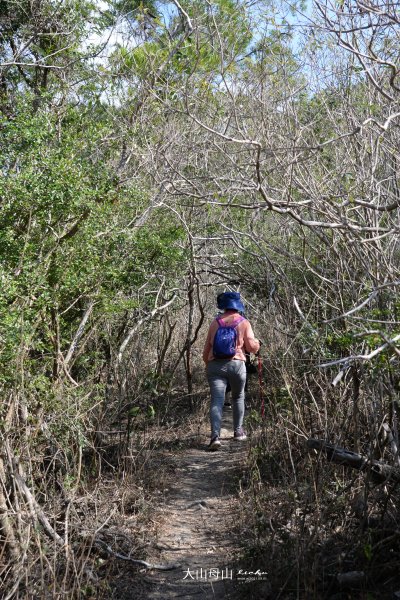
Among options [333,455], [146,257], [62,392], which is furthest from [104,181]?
[333,455]

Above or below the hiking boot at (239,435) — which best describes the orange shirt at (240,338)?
above

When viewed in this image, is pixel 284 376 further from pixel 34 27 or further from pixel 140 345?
pixel 34 27

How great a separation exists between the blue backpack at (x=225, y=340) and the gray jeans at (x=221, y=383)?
3.8 inches

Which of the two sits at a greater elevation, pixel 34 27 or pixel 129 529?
pixel 34 27

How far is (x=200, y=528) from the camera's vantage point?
18.5 feet

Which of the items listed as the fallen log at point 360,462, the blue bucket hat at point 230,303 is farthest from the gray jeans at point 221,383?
the fallen log at point 360,462

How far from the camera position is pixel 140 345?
804 centimetres

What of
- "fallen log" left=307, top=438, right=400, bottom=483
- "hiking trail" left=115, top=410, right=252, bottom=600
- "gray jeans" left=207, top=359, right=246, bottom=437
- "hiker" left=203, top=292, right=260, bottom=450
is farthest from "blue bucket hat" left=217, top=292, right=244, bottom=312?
"fallen log" left=307, top=438, right=400, bottom=483

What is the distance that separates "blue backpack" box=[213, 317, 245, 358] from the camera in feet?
23.8

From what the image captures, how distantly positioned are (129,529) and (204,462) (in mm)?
1716

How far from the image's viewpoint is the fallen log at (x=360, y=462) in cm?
434

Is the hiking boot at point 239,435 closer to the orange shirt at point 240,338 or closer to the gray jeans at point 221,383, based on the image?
the gray jeans at point 221,383

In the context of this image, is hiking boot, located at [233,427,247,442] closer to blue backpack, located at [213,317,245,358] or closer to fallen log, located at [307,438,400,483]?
blue backpack, located at [213,317,245,358]

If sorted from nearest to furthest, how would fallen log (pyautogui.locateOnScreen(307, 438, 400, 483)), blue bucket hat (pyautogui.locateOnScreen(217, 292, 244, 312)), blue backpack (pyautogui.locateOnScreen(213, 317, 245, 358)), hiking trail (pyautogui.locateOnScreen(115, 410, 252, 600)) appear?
fallen log (pyautogui.locateOnScreen(307, 438, 400, 483)) < hiking trail (pyautogui.locateOnScreen(115, 410, 252, 600)) < blue backpack (pyautogui.locateOnScreen(213, 317, 245, 358)) < blue bucket hat (pyautogui.locateOnScreen(217, 292, 244, 312))
